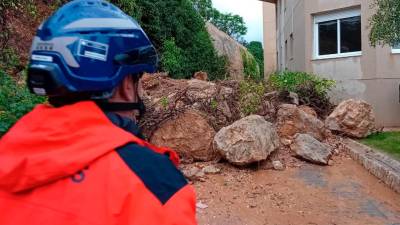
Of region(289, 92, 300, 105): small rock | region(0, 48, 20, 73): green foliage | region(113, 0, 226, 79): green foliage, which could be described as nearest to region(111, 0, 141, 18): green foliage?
region(113, 0, 226, 79): green foliage

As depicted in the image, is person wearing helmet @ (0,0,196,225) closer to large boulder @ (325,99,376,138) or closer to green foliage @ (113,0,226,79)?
large boulder @ (325,99,376,138)

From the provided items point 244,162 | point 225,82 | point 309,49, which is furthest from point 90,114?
point 309,49

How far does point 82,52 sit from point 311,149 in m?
7.26

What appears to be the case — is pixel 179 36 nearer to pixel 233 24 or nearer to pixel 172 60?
pixel 172 60

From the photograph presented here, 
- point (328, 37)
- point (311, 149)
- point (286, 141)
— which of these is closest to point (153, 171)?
point (311, 149)

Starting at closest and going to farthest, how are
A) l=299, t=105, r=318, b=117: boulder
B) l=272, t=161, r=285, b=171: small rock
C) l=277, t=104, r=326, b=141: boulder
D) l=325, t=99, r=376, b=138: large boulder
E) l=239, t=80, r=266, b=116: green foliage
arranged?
l=272, t=161, r=285, b=171: small rock < l=277, t=104, r=326, b=141: boulder < l=239, t=80, r=266, b=116: green foliage < l=325, t=99, r=376, b=138: large boulder < l=299, t=105, r=318, b=117: boulder

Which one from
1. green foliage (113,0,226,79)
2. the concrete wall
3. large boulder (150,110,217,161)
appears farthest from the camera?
the concrete wall

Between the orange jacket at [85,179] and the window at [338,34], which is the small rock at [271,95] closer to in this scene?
the window at [338,34]

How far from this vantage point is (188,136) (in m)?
7.87

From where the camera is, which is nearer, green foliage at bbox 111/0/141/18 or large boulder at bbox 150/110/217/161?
large boulder at bbox 150/110/217/161

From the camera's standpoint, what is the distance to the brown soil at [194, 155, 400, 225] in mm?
5812

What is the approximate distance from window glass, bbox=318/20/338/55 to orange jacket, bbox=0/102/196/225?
14.6m

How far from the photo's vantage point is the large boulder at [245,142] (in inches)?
291

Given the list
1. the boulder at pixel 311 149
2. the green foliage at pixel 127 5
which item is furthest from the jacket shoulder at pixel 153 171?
the green foliage at pixel 127 5
